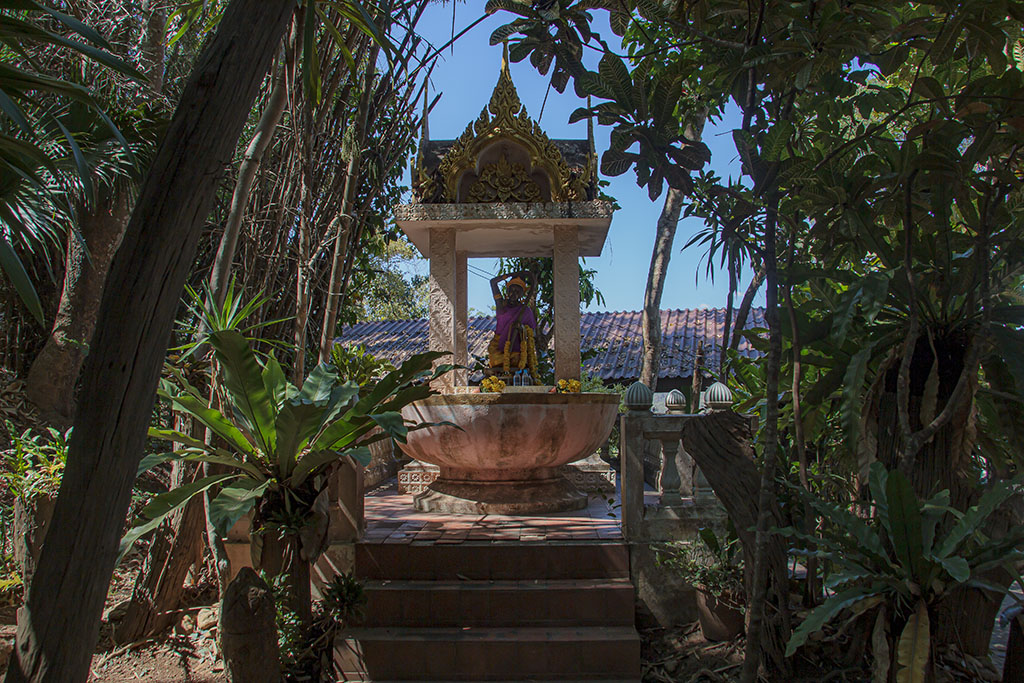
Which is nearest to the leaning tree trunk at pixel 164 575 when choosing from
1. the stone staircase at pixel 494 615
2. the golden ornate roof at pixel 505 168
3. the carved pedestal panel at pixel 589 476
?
the stone staircase at pixel 494 615

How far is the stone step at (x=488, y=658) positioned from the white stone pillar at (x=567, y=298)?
2667 millimetres

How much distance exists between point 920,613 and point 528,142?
187 inches

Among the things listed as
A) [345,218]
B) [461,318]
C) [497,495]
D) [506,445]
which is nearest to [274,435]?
[345,218]

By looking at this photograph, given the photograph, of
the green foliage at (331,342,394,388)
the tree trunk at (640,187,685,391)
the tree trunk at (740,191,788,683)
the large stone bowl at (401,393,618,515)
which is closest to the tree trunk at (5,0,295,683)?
the tree trunk at (740,191,788,683)

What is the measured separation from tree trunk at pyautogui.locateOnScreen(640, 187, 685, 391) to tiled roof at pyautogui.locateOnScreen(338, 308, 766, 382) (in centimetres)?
273

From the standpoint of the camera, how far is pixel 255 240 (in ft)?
19.2

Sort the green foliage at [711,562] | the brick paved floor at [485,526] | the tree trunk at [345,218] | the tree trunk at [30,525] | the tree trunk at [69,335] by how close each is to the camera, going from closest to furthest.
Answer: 1. the green foliage at [711,562]
2. the tree trunk at [30,525]
3. the brick paved floor at [485,526]
4. the tree trunk at [345,218]
5. the tree trunk at [69,335]

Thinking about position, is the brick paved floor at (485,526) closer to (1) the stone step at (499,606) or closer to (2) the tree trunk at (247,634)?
(1) the stone step at (499,606)

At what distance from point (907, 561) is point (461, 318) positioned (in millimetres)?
4468

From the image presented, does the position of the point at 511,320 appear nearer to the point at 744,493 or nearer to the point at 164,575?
the point at 744,493

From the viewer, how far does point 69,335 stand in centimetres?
523

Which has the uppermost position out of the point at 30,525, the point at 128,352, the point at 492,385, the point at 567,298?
the point at 567,298

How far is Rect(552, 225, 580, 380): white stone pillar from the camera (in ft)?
20.2

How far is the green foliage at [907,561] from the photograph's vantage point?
2752 mm
